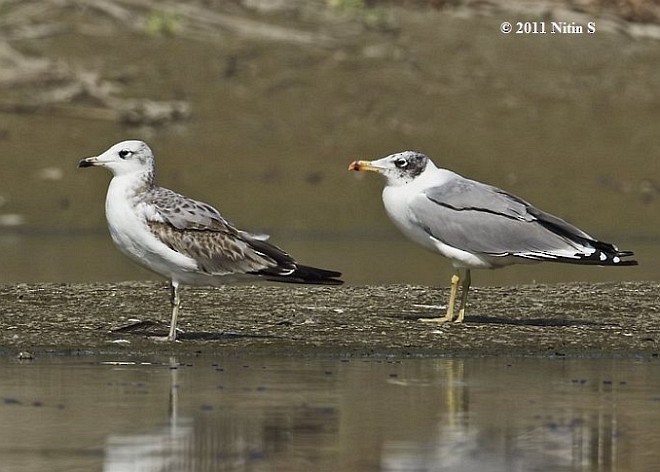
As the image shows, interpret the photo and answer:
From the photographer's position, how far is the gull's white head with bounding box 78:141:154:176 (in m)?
13.1

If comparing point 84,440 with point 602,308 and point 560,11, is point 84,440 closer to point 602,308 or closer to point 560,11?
point 602,308

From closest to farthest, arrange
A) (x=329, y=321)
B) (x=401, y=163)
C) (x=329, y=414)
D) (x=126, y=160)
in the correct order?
(x=329, y=414) < (x=126, y=160) < (x=329, y=321) < (x=401, y=163)

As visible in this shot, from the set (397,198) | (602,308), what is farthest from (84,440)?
(602,308)

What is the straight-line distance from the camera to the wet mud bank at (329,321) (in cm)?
1258

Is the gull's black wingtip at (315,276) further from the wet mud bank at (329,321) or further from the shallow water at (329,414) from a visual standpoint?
the shallow water at (329,414)

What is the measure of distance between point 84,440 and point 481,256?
5.66 m

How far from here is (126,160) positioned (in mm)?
13102

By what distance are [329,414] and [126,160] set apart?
3887mm

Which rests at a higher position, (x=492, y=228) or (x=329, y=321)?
(x=492, y=228)

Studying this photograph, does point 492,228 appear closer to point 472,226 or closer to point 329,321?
point 472,226

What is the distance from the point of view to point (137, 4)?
32.2m
